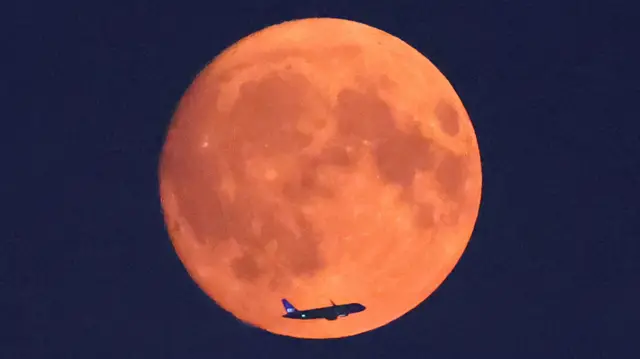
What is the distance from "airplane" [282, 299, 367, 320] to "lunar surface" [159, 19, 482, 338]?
0.29 feet

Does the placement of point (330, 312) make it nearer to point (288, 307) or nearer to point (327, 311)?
point (327, 311)

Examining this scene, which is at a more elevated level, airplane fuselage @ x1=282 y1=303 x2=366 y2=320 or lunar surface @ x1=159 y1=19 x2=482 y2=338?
lunar surface @ x1=159 y1=19 x2=482 y2=338

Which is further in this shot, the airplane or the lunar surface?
the airplane

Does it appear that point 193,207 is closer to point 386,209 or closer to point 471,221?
point 386,209

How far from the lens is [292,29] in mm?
9406

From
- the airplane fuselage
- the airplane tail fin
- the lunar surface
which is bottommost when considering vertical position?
the airplane fuselage

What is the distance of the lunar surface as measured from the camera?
29.0 feet

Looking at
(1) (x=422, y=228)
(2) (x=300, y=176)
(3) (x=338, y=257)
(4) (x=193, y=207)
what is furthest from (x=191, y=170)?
(1) (x=422, y=228)

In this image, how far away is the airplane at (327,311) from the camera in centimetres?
933

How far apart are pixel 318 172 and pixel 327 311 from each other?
5.22 feet

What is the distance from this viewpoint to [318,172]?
8.84 metres

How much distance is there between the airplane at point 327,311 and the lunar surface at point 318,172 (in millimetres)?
89

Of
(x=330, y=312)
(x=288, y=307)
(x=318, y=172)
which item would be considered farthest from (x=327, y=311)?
(x=318, y=172)

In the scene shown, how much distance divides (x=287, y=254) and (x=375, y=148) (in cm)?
145
